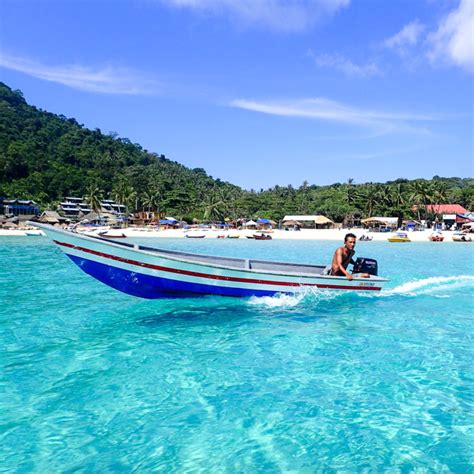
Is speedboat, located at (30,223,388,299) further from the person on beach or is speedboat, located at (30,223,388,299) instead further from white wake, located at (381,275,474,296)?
white wake, located at (381,275,474,296)

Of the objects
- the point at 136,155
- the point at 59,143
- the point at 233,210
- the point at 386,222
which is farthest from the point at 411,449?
the point at 136,155

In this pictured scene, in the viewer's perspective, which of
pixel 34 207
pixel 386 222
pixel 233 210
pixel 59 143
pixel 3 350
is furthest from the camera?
pixel 59 143

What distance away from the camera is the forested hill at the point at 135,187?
91188mm

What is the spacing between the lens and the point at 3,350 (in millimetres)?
7734

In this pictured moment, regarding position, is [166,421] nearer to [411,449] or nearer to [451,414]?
[411,449]

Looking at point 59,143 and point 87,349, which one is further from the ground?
point 59,143

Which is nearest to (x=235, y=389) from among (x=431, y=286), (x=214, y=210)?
(x=431, y=286)

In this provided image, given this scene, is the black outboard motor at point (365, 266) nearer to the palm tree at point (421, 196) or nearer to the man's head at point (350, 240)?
the man's head at point (350, 240)

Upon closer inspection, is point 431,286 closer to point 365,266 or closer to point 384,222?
point 365,266

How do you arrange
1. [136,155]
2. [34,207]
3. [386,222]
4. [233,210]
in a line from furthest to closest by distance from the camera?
[136,155] → [233,210] → [34,207] → [386,222]

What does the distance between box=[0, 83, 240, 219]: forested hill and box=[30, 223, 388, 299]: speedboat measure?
95999 mm

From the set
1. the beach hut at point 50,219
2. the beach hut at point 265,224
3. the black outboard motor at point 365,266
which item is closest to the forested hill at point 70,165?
the beach hut at point 50,219

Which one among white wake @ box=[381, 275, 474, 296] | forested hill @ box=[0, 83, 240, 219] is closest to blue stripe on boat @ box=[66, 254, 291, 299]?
white wake @ box=[381, 275, 474, 296]

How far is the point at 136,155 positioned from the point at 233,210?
280 feet
